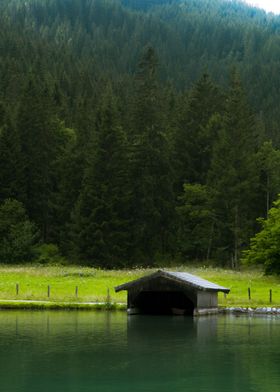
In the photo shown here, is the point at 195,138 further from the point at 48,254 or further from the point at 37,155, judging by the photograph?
the point at 48,254

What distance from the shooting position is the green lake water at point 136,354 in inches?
857

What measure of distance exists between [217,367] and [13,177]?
222ft

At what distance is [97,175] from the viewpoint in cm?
8462

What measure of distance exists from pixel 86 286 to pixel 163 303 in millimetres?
8114

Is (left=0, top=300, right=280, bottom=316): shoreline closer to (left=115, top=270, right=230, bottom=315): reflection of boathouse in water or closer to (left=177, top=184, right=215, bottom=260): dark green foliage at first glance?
(left=115, top=270, right=230, bottom=315): reflection of boathouse in water

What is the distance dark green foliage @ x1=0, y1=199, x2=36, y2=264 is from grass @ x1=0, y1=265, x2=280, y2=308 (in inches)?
613

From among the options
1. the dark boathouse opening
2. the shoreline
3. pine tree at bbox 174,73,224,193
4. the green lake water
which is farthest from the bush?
the green lake water

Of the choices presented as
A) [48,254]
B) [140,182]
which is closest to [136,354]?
[48,254]

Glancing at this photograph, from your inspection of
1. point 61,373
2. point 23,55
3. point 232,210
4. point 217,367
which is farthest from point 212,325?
point 23,55

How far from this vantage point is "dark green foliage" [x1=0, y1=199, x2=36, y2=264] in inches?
3206

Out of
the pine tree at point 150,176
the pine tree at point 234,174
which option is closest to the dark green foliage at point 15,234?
the pine tree at point 150,176

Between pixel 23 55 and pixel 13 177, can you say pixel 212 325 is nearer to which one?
pixel 13 177

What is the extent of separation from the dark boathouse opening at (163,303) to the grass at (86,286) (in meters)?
1.57

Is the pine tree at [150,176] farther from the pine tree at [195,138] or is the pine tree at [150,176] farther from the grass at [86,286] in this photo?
the grass at [86,286]
